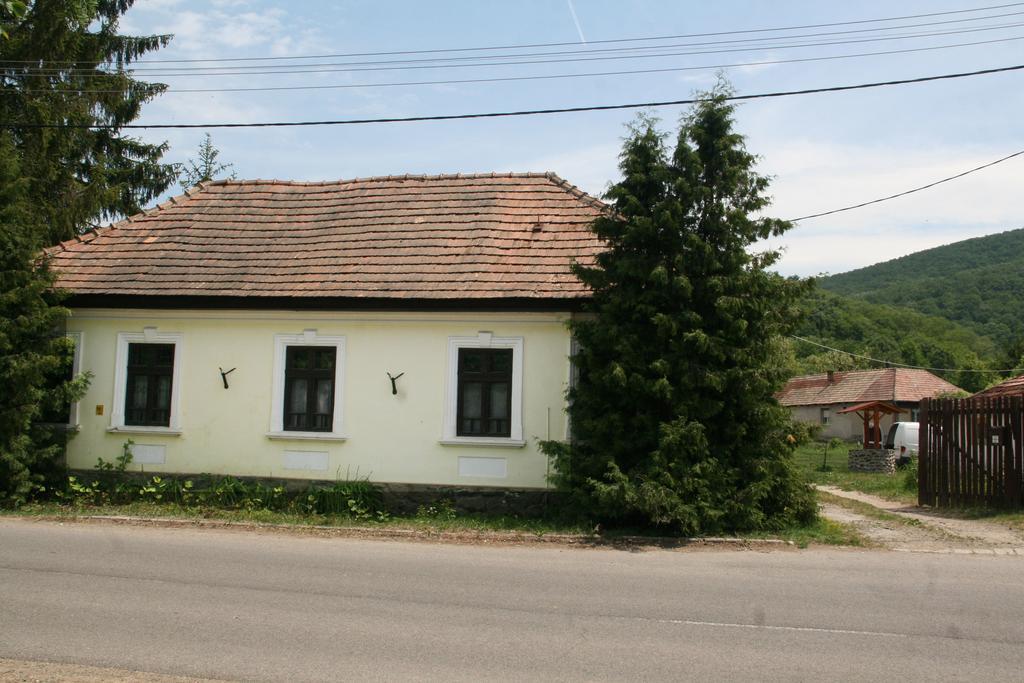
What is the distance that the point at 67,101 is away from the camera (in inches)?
814

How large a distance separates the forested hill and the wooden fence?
72.7m

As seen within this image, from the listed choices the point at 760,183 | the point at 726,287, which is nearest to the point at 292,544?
the point at 726,287

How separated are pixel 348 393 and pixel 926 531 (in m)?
8.87

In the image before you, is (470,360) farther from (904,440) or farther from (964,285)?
(964,285)

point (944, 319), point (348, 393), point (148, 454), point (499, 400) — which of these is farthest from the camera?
point (944, 319)

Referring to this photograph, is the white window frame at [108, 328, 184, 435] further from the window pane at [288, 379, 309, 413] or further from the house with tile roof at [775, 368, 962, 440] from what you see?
the house with tile roof at [775, 368, 962, 440]

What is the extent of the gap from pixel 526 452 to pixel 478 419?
3.10ft

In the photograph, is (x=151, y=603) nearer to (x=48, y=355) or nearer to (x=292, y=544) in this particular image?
(x=292, y=544)

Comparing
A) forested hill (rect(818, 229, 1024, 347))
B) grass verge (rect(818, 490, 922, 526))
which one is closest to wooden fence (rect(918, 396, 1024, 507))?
grass verge (rect(818, 490, 922, 526))

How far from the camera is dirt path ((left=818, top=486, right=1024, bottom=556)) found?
1099 centimetres

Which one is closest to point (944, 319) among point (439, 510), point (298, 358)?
point (439, 510)

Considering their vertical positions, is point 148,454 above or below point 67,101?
below

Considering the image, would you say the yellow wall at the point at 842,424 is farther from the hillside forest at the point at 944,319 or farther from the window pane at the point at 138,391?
the window pane at the point at 138,391

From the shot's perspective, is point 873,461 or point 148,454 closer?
point 148,454
